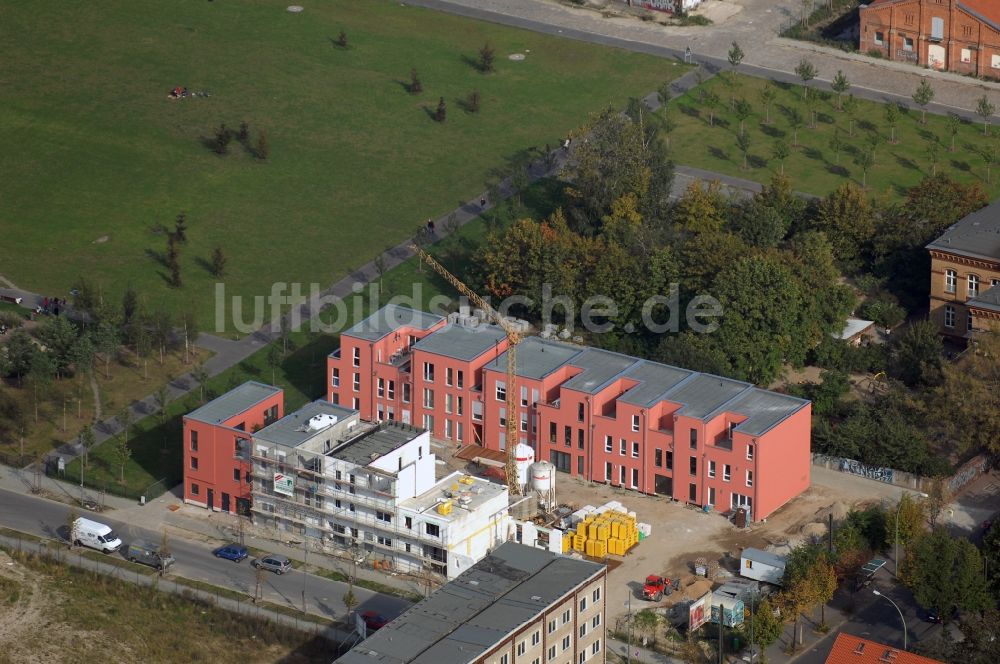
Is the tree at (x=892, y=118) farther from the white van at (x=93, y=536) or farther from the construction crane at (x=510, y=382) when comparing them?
the white van at (x=93, y=536)

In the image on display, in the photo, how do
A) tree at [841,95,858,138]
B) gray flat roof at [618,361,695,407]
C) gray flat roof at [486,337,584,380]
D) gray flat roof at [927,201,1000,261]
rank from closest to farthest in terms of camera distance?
gray flat roof at [618,361,695,407] → gray flat roof at [486,337,584,380] → gray flat roof at [927,201,1000,261] → tree at [841,95,858,138]

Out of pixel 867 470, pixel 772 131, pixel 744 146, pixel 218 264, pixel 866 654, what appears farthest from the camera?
pixel 772 131

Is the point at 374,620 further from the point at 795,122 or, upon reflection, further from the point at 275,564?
the point at 795,122

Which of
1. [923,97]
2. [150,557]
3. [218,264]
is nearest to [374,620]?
[150,557]

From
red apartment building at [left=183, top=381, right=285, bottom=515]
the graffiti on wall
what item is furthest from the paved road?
the graffiti on wall

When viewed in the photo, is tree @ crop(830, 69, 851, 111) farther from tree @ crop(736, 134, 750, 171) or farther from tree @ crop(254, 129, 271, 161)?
tree @ crop(254, 129, 271, 161)
